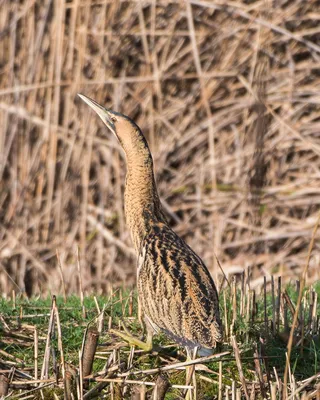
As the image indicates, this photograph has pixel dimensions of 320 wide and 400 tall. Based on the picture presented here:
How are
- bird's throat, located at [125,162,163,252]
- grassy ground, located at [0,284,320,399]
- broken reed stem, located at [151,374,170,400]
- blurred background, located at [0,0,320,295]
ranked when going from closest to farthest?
broken reed stem, located at [151,374,170,400] < grassy ground, located at [0,284,320,399] < bird's throat, located at [125,162,163,252] < blurred background, located at [0,0,320,295]

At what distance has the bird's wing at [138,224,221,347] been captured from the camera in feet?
11.1

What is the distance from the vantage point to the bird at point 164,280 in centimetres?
341

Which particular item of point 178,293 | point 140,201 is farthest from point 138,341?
point 140,201

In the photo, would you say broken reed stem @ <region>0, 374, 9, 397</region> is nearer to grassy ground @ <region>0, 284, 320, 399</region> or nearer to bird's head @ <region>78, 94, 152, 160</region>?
grassy ground @ <region>0, 284, 320, 399</region>

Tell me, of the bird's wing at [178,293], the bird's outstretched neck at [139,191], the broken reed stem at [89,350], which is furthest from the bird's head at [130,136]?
the broken reed stem at [89,350]

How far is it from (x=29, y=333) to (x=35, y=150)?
11.9ft

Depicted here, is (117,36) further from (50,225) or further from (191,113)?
(50,225)

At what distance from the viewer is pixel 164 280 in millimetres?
3592

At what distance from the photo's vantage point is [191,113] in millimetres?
7605

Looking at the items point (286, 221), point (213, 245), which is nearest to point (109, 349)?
point (213, 245)

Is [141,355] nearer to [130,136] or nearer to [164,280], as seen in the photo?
[164,280]

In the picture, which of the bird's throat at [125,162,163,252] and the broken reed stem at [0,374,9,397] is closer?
the broken reed stem at [0,374,9,397]

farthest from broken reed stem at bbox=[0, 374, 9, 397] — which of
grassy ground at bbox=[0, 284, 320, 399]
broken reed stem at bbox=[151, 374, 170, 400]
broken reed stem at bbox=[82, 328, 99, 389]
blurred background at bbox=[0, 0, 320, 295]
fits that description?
blurred background at bbox=[0, 0, 320, 295]

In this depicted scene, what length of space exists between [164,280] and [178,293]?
4.0 inches
